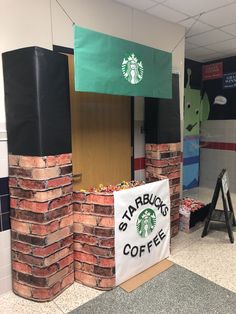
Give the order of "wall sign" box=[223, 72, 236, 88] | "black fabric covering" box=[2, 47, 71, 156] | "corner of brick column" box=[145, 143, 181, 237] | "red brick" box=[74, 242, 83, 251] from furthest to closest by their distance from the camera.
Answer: "wall sign" box=[223, 72, 236, 88] < "corner of brick column" box=[145, 143, 181, 237] < "red brick" box=[74, 242, 83, 251] < "black fabric covering" box=[2, 47, 71, 156]

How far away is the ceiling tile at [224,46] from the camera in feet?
14.2

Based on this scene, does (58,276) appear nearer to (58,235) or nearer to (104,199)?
(58,235)

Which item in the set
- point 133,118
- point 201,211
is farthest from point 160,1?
point 201,211

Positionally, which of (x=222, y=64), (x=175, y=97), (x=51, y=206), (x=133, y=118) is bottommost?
(x=51, y=206)

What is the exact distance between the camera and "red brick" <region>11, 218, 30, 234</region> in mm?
2146

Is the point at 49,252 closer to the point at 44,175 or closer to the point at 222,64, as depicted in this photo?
the point at 44,175

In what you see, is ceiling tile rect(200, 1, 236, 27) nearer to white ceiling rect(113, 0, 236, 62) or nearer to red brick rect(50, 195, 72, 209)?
white ceiling rect(113, 0, 236, 62)

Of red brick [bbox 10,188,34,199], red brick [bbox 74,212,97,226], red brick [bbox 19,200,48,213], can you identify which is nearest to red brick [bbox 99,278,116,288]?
red brick [bbox 74,212,97,226]

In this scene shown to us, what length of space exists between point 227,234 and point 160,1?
2943mm

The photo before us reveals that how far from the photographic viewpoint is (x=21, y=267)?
7.29 ft

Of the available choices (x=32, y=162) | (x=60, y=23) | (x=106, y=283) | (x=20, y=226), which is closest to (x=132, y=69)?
(x=60, y=23)

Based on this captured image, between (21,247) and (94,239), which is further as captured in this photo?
(94,239)

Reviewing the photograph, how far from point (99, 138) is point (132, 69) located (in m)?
0.82

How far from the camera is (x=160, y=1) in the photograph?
2.87 m
